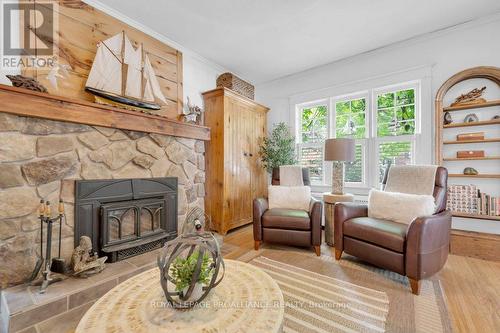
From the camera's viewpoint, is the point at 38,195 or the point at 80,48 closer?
the point at 38,195

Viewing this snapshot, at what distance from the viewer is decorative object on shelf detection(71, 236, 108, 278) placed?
1.57 metres

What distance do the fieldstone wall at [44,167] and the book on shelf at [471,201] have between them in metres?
3.39

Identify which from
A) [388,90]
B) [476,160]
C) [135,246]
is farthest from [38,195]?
[476,160]

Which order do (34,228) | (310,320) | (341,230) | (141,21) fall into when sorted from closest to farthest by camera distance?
(310,320) < (34,228) < (341,230) < (141,21)

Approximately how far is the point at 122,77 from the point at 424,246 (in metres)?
3.06

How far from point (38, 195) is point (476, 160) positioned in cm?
423

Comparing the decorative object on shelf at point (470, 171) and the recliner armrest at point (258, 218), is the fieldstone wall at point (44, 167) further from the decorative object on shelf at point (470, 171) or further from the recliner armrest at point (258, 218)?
the decorative object on shelf at point (470, 171)

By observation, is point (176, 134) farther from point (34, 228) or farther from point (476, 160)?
point (476, 160)

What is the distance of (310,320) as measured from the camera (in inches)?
53.4

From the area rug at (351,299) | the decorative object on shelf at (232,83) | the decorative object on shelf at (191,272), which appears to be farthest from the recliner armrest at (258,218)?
the decorative object on shelf at (232,83)

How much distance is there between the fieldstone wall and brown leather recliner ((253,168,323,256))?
1317mm

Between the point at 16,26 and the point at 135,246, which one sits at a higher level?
the point at 16,26

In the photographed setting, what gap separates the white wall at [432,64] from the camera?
2398 mm

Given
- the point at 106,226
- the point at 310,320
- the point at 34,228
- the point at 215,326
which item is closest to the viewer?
the point at 215,326
